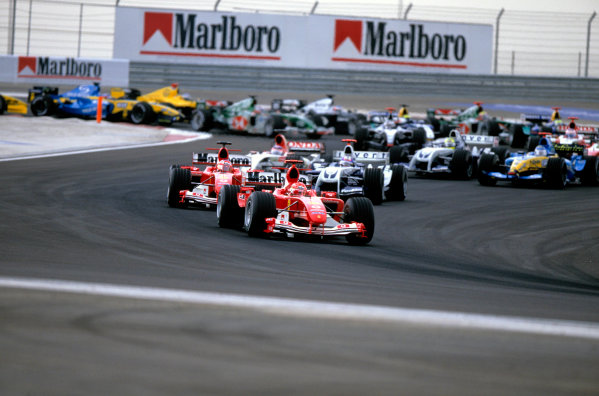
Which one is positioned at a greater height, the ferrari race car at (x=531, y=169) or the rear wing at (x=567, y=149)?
the rear wing at (x=567, y=149)

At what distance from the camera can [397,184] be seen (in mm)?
15656

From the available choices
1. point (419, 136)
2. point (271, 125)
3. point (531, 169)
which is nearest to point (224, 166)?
point (531, 169)

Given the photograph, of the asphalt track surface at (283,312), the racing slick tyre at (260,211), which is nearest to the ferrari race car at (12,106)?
the asphalt track surface at (283,312)

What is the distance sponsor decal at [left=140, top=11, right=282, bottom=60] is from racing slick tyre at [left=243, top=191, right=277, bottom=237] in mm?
29778

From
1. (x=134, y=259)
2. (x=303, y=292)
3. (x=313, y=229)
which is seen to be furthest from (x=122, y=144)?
(x=303, y=292)

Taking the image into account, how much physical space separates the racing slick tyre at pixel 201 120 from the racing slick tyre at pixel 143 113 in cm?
134

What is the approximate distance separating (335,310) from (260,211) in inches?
220

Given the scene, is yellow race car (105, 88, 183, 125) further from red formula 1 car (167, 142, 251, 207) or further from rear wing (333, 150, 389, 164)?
red formula 1 car (167, 142, 251, 207)

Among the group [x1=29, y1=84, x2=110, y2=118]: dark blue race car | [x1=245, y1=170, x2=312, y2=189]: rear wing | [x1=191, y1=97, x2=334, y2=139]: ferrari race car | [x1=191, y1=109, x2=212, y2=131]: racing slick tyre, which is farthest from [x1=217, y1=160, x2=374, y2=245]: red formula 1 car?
[x1=29, y1=84, x2=110, y2=118]: dark blue race car

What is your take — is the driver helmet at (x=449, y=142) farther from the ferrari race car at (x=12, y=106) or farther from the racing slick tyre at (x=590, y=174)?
the ferrari race car at (x=12, y=106)

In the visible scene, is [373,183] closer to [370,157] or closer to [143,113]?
[370,157]

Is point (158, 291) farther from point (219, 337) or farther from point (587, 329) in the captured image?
point (587, 329)

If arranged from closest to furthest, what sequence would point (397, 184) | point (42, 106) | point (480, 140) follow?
point (397, 184) → point (480, 140) → point (42, 106)

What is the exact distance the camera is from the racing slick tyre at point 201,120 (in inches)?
1149
